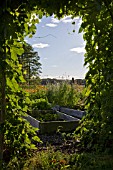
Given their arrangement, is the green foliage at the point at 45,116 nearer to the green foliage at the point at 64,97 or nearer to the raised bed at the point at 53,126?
the raised bed at the point at 53,126

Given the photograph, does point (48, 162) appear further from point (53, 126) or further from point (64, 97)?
point (64, 97)

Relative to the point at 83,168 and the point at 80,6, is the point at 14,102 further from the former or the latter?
the point at 80,6

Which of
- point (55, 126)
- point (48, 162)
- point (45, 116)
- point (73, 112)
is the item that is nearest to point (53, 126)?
point (55, 126)

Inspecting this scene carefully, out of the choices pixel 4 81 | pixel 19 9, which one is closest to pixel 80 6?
pixel 19 9

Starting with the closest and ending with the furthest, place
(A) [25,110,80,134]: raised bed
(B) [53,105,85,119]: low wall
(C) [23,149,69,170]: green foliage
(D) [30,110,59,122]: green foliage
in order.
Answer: (C) [23,149,69,170]: green foliage
(A) [25,110,80,134]: raised bed
(D) [30,110,59,122]: green foliage
(B) [53,105,85,119]: low wall

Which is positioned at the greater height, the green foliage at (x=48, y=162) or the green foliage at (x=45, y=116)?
the green foliage at (x=45, y=116)

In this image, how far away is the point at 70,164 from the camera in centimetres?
335

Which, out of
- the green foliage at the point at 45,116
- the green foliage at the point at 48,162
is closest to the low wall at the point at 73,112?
the green foliage at the point at 45,116

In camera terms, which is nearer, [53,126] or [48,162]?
[48,162]

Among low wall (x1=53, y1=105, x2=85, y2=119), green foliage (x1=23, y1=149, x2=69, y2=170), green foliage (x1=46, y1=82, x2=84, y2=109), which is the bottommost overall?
green foliage (x1=23, y1=149, x2=69, y2=170)

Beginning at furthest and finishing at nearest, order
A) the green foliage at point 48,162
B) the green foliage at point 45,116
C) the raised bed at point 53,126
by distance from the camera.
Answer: the green foliage at point 45,116 < the raised bed at point 53,126 < the green foliage at point 48,162

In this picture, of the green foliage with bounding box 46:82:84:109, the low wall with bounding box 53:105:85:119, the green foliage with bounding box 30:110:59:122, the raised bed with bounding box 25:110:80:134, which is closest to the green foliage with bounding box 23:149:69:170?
the raised bed with bounding box 25:110:80:134

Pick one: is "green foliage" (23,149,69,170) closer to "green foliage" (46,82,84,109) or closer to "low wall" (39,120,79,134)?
"low wall" (39,120,79,134)

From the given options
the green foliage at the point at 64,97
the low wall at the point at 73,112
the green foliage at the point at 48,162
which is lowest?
the green foliage at the point at 48,162
